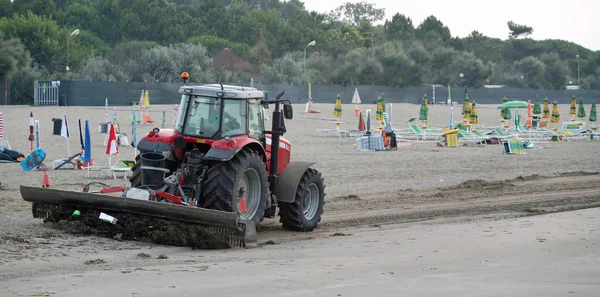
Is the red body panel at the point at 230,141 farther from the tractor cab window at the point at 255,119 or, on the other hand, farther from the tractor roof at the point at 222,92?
the tractor roof at the point at 222,92

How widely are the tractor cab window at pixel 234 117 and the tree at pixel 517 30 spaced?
415 feet

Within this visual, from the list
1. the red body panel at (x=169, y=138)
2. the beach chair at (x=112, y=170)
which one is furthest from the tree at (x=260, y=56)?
the red body panel at (x=169, y=138)

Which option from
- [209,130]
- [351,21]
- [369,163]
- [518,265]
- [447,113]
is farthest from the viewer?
[351,21]

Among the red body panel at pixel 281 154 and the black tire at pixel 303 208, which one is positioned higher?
the red body panel at pixel 281 154

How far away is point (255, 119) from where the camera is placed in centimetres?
1200

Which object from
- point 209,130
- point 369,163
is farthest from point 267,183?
point 369,163

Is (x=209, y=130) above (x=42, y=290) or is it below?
above

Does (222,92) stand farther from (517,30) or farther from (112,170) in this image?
(517,30)

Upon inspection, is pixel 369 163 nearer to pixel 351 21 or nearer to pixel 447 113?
pixel 447 113

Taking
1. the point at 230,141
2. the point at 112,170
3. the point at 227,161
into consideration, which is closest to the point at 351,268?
the point at 227,161

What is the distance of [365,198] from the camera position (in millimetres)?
16312

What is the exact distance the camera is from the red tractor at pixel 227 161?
36.1ft

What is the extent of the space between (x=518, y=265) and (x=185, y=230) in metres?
3.71

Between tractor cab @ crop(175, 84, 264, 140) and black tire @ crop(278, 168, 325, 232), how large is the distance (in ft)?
3.61
